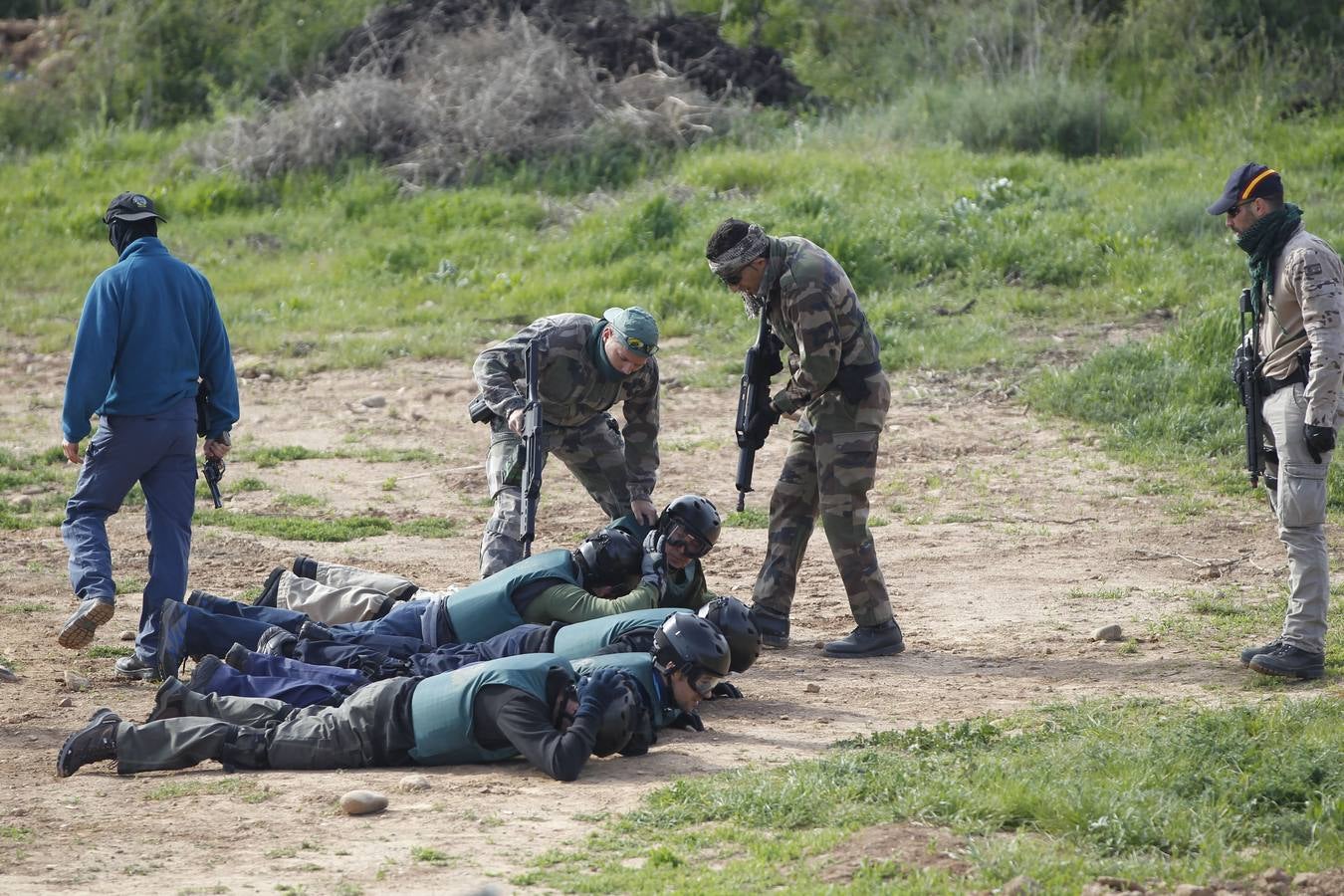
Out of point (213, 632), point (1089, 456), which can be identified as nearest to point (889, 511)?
point (1089, 456)

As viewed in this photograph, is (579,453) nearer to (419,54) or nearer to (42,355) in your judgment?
(42,355)

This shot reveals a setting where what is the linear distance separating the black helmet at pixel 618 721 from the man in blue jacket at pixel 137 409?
2325 millimetres

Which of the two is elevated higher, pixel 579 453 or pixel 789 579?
pixel 579 453

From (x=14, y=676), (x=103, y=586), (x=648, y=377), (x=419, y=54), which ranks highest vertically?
(x=419, y=54)

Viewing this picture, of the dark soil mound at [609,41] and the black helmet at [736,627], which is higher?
the dark soil mound at [609,41]

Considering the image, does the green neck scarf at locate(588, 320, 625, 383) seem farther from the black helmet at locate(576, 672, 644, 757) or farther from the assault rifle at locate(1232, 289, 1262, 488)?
the assault rifle at locate(1232, 289, 1262, 488)

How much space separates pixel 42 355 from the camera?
547 inches

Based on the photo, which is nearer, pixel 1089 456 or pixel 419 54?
pixel 1089 456

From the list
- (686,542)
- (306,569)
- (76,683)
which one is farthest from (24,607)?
(686,542)

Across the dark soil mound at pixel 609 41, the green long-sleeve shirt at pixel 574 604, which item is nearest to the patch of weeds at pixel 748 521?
the green long-sleeve shirt at pixel 574 604

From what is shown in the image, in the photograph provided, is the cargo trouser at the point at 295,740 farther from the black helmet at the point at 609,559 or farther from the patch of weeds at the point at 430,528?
the patch of weeds at the point at 430,528

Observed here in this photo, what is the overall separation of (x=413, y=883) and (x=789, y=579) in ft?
11.9

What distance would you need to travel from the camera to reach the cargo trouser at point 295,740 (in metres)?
5.97

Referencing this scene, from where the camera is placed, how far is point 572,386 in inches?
316
